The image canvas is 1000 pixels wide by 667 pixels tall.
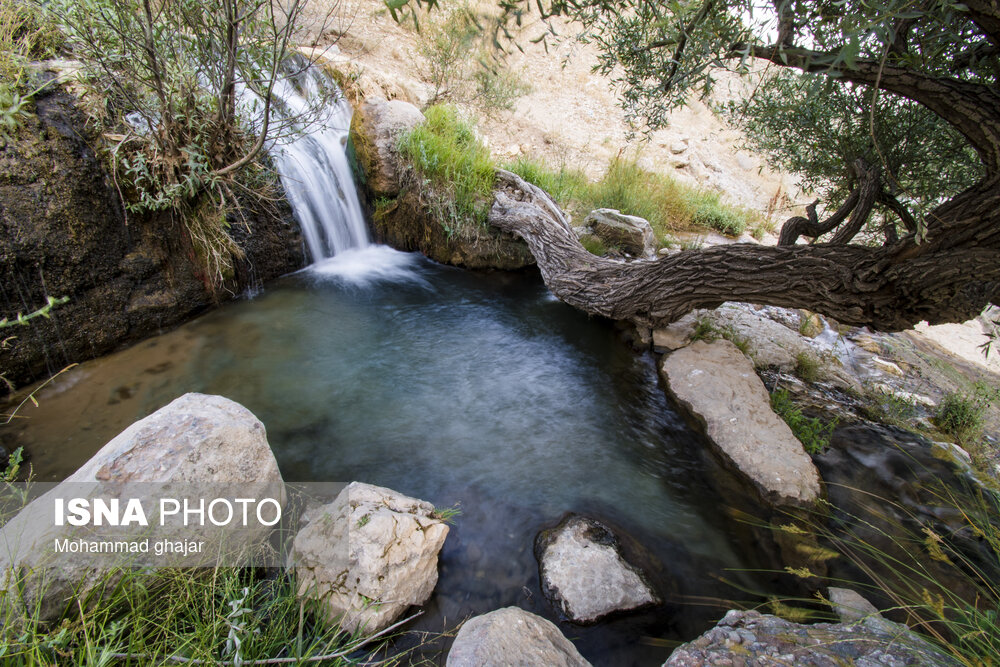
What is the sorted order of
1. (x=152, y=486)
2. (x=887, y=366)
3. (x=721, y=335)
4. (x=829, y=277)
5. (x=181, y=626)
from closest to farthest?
1. (x=181, y=626)
2. (x=152, y=486)
3. (x=829, y=277)
4. (x=721, y=335)
5. (x=887, y=366)

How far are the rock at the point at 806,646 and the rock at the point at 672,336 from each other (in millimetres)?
2965

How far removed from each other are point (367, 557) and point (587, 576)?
1.22 metres

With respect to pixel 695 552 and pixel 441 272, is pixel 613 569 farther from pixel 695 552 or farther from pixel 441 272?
pixel 441 272

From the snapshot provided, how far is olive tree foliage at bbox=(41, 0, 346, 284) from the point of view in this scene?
137 inches

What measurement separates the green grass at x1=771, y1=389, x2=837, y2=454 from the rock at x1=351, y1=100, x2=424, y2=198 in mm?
5144

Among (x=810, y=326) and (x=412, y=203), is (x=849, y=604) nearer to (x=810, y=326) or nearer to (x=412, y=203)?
(x=810, y=326)

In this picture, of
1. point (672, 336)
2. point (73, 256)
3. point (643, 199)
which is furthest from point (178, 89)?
point (643, 199)

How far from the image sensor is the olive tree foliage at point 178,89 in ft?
11.5

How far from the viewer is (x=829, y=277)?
319 cm

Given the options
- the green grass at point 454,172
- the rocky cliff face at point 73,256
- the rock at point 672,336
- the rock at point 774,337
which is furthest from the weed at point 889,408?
the rocky cliff face at point 73,256

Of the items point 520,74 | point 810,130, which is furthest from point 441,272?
point 520,74

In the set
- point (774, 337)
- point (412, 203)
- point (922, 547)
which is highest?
point (412, 203)

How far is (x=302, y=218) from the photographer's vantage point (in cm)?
578

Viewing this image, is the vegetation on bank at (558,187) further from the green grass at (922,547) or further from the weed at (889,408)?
the green grass at (922,547)
